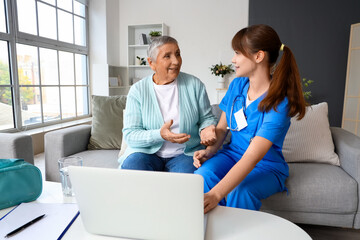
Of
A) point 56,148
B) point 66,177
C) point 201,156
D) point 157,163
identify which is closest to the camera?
point 66,177

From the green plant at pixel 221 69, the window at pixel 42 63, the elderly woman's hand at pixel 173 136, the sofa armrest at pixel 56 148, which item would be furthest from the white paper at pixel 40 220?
the green plant at pixel 221 69

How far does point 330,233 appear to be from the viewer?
163cm

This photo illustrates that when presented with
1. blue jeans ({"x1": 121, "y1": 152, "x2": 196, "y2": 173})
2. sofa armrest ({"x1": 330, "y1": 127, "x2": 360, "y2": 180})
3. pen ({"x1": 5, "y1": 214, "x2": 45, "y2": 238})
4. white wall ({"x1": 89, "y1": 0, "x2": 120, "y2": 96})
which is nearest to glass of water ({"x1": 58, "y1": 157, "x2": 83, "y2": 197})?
pen ({"x1": 5, "y1": 214, "x2": 45, "y2": 238})

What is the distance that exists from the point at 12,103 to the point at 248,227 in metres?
3.72

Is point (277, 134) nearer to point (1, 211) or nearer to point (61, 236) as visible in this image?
point (61, 236)

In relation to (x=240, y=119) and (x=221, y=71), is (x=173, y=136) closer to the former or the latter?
(x=240, y=119)

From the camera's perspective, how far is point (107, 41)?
4961 millimetres

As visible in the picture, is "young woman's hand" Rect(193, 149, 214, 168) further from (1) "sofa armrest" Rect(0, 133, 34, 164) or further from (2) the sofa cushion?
(1) "sofa armrest" Rect(0, 133, 34, 164)

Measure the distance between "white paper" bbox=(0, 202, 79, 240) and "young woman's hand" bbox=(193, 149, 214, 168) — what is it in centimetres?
57

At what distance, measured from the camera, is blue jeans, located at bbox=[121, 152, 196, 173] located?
1332 mm

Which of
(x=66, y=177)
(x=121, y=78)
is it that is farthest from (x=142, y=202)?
(x=121, y=78)

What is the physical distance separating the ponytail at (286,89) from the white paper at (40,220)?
899 millimetres

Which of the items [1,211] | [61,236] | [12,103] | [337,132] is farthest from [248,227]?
[12,103]

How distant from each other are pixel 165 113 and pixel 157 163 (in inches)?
11.3
